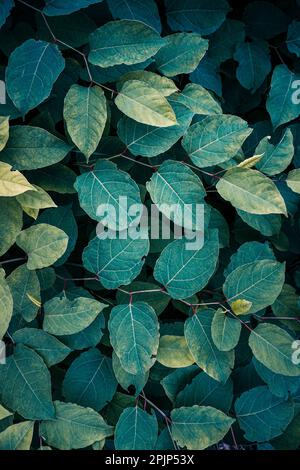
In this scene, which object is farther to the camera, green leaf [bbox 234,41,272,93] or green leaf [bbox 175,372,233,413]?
green leaf [bbox 234,41,272,93]

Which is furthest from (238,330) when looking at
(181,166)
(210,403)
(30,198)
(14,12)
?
(14,12)

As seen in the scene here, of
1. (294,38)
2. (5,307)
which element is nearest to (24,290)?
(5,307)

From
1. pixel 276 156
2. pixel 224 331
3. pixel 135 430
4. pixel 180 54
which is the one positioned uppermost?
pixel 180 54

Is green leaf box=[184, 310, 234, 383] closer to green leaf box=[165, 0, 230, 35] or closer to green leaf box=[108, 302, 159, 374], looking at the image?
green leaf box=[108, 302, 159, 374]

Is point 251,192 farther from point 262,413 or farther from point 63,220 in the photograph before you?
point 262,413

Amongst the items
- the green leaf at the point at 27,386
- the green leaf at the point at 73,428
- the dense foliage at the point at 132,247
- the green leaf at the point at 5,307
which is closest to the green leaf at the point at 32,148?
the dense foliage at the point at 132,247

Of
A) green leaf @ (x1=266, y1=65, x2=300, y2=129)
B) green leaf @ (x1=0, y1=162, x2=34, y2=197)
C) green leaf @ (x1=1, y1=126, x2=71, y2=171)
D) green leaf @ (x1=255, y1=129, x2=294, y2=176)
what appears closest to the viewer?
green leaf @ (x1=0, y1=162, x2=34, y2=197)

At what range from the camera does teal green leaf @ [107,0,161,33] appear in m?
1.21

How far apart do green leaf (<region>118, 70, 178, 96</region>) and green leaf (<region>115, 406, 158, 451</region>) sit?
2.09ft

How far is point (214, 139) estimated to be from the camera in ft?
3.87

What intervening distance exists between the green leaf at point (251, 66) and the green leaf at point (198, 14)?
11cm

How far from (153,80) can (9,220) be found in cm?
39

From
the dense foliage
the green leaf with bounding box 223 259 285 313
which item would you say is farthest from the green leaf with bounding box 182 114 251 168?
the green leaf with bounding box 223 259 285 313

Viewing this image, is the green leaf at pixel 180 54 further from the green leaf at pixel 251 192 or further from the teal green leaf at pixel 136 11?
the green leaf at pixel 251 192
